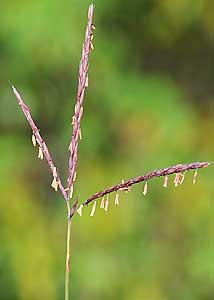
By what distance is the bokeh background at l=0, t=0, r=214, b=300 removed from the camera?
7.07 ft

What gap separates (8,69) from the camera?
86.2 inches

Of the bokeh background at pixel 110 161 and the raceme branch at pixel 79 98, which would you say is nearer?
the raceme branch at pixel 79 98

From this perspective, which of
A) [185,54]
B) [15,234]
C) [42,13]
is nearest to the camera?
[42,13]

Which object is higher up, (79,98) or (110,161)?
(110,161)

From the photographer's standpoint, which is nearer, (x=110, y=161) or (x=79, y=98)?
(x=79, y=98)

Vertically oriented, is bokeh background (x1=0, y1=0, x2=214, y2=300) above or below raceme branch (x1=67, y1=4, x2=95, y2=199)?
above

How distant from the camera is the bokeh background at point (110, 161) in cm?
216

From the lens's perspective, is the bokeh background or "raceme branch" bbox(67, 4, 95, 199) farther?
the bokeh background

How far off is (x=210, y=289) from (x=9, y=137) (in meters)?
0.73

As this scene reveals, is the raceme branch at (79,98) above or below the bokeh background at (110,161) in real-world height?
below

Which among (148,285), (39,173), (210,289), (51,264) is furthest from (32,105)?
(210,289)

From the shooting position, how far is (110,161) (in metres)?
2.25

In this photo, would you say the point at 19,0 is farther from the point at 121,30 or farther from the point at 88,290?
the point at 88,290

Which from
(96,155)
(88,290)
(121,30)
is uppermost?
(121,30)
